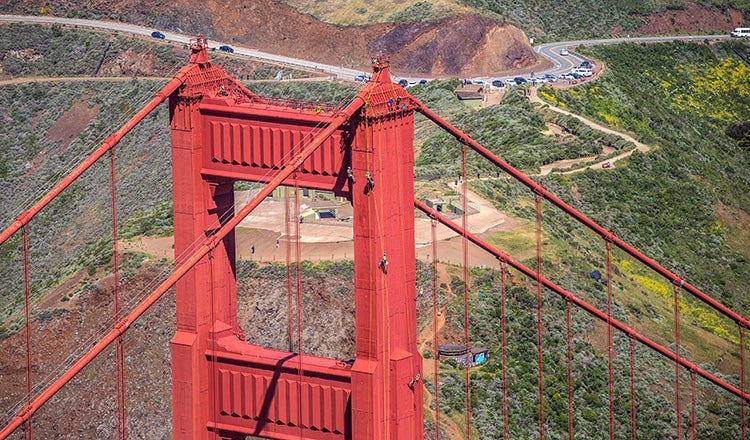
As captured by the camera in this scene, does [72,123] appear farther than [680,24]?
No

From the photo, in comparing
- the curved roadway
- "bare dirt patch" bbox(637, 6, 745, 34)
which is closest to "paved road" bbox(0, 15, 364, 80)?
the curved roadway

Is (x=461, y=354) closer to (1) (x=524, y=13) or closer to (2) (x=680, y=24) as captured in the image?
(1) (x=524, y=13)

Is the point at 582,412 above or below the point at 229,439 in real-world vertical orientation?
below

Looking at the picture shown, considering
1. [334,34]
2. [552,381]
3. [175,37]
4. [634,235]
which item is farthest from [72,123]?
[552,381]

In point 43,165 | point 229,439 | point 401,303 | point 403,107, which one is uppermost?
point 403,107

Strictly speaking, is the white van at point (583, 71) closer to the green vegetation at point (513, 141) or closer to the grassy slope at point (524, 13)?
the grassy slope at point (524, 13)

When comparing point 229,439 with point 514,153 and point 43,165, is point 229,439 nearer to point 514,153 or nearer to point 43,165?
point 514,153

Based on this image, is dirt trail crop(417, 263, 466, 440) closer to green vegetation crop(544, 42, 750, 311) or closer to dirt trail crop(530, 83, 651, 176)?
green vegetation crop(544, 42, 750, 311)

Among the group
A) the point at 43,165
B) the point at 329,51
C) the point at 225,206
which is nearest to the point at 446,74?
the point at 329,51
